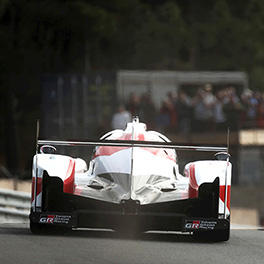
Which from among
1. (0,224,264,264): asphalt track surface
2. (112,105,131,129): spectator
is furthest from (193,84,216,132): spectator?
(0,224,264,264): asphalt track surface

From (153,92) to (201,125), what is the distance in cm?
185

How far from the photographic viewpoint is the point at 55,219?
12492mm

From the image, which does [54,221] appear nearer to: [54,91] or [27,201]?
[27,201]

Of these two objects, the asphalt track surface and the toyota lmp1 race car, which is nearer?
the asphalt track surface

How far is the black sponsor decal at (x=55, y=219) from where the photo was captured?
12414 mm

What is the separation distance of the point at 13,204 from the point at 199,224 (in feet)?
16.2

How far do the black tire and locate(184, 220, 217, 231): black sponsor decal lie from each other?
0.21 metres

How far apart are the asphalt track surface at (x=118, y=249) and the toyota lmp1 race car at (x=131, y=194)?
8.3 inches

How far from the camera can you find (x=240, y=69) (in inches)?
1886

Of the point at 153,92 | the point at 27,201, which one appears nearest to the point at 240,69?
the point at 153,92

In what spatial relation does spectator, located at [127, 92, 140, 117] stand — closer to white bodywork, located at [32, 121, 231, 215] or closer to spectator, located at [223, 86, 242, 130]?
spectator, located at [223, 86, 242, 130]

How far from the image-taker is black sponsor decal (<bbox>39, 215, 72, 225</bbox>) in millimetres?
12414

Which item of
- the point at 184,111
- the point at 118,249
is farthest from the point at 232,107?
the point at 118,249

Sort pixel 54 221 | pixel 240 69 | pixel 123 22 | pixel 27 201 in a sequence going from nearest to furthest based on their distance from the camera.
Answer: pixel 54 221 → pixel 27 201 → pixel 123 22 → pixel 240 69
